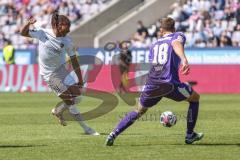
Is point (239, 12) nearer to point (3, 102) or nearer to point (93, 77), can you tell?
point (93, 77)

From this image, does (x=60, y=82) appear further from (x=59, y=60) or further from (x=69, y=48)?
(x=69, y=48)

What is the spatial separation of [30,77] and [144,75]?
5.77 m

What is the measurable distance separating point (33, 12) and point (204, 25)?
11436 mm

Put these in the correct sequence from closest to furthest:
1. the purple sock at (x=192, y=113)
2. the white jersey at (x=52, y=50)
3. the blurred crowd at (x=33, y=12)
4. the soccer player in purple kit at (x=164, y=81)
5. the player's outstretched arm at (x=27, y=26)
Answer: the soccer player in purple kit at (x=164, y=81) → the purple sock at (x=192, y=113) → the player's outstretched arm at (x=27, y=26) → the white jersey at (x=52, y=50) → the blurred crowd at (x=33, y=12)

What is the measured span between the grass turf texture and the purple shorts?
78 centimetres

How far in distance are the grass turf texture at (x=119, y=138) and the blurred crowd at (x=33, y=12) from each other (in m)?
18.4

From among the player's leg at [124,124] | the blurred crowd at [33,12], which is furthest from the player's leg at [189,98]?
the blurred crowd at [33,12]

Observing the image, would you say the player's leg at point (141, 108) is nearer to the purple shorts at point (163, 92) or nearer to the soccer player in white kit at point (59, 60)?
the purple shorts at point (163, 92)

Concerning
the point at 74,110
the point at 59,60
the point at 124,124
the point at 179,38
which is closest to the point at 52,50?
the point at 59,60

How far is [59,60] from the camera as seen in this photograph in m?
14.6

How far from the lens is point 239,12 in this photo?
3441 cm

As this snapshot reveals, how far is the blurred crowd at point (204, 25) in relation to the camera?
1339 inches

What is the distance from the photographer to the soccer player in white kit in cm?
1434

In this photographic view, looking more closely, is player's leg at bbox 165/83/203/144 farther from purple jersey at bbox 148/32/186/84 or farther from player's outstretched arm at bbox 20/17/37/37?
player's outstretched arm at bbox 20/17/37/37
